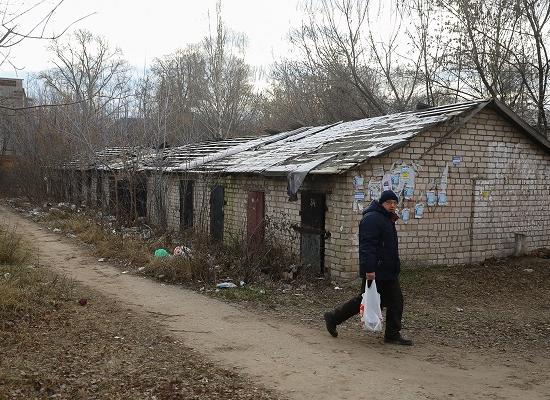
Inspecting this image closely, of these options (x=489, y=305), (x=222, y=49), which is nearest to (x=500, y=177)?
(x=489, y=305)

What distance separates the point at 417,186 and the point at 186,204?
777 cm

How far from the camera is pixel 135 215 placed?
1602 centimetres

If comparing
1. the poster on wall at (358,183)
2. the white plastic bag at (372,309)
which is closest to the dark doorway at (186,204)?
the poster on wall at (358,183)

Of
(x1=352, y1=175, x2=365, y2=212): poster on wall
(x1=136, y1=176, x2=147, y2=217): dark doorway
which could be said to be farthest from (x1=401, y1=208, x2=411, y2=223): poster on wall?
(x1=136, y1=176, x2=147, y2=217): dark doorway

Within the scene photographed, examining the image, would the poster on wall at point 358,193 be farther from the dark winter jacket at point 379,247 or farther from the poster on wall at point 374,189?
the dark winter jacket at point 379,247

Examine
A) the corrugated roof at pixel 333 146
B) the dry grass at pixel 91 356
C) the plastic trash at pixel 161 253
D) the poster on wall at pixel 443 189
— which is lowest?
the dry grass at pixel 91 356

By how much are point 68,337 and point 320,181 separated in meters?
5.68

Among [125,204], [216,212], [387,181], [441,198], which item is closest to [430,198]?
[441,198]

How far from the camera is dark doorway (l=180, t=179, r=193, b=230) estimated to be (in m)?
15.7

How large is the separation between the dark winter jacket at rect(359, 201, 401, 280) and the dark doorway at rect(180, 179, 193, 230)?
32.9 feet

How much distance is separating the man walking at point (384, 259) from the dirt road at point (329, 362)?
1.12 feet

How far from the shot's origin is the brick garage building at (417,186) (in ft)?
32.4

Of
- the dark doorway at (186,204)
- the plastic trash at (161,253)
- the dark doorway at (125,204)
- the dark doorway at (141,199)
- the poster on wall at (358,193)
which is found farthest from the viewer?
the dark doorway at (141,199)

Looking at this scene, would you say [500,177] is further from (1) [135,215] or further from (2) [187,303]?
(1) [135,215]
